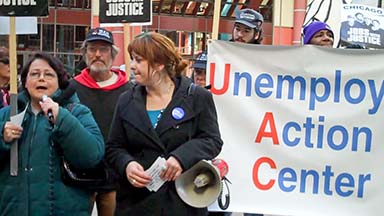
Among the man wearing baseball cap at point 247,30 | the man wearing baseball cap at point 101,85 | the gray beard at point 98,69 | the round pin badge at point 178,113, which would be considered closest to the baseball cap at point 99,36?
the man wearing baseball cap at point 101,85

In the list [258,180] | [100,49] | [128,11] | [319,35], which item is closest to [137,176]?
[258,180]

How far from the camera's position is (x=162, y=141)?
3656 millimetres

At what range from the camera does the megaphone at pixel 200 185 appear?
144 inches

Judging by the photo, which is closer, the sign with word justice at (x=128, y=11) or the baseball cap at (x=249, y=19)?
the baseball cap at (x=249, y=19)

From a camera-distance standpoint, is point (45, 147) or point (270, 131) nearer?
point (45, 147)

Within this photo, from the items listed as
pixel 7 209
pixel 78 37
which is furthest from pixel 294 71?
pixel 78 37

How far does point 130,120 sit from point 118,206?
1.55ft

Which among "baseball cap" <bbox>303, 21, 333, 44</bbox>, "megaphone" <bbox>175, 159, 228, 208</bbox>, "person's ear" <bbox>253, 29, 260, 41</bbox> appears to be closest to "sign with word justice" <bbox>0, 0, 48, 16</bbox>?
"megaphone" <bbox>175, 159, 228, 208</bbox>

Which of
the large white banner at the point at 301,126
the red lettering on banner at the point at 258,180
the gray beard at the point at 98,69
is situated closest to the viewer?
the large white banner at the point at 301,126

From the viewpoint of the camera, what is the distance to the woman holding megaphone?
361 cm

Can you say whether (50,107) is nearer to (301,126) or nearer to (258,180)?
(258,180)

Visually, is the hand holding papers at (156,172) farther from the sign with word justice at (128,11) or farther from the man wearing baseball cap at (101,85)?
the sign with word justice at (128,11)

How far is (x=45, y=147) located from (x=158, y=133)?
63 centimetres

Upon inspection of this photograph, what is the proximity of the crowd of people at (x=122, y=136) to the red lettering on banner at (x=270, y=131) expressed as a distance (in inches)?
46.9
